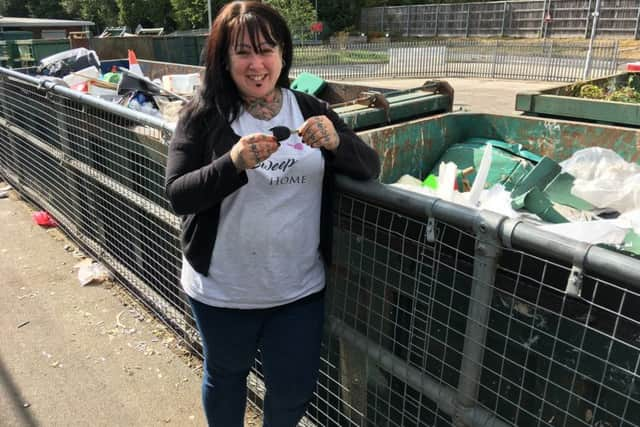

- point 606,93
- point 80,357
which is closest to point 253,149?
point 80,357

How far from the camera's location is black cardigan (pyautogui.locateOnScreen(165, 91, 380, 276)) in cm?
164

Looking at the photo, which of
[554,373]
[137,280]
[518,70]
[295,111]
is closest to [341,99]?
[137,280]

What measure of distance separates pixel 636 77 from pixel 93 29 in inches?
2483

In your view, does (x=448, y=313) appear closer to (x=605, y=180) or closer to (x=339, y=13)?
(x=605, y=180)

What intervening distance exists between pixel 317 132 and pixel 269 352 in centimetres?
84

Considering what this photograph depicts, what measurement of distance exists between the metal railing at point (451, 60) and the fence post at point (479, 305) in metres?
19.7

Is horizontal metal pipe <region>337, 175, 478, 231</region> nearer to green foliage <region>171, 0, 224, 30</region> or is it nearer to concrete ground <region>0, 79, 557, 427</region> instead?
concrete ground <region>0, 79, 557, 427</region>

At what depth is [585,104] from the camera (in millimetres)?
4391

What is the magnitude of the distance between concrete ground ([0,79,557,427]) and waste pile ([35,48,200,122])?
4.62 ft

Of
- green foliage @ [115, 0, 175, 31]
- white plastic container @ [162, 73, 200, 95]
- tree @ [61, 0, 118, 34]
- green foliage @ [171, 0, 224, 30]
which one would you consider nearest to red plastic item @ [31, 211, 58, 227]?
white plastic container @ [162, 73, 200, 95]

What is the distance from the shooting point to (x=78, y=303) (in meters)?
3.82

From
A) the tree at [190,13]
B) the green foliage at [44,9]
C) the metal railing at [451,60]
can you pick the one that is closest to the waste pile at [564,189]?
the metal railing at [451,60]

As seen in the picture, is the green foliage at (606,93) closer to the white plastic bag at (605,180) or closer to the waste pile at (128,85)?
the white plastic bag at (605,180)

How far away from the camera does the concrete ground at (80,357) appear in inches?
110
